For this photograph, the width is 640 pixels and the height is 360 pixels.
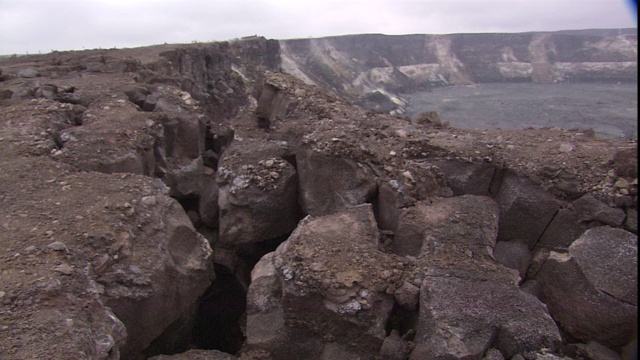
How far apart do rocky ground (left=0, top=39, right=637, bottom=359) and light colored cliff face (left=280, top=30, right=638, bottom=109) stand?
33.1 m

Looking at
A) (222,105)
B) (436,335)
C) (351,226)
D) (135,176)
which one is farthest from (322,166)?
(222,105)

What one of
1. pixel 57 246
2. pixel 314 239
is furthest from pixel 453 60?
pixel 57 246

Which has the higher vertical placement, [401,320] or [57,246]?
[57,246]

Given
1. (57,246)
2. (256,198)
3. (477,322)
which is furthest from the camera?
(256,198)

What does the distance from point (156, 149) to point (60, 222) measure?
3.03m

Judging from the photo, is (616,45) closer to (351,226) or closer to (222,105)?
(222,105)

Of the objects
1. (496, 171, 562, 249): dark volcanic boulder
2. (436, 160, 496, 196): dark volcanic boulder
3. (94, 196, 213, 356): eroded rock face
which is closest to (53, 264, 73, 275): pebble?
(94, 196, 213, 356): eroded rock face

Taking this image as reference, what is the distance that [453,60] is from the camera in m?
59.0

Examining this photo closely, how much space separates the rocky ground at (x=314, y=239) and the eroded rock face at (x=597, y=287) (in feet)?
0.06

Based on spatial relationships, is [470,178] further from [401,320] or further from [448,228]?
[401,320]

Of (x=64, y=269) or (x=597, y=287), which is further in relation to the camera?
(x=597, y=287)

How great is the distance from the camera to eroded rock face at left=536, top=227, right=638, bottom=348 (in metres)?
4.23

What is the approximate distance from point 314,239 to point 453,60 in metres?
59.5

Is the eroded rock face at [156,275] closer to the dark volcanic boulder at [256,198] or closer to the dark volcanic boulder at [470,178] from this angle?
the dark volcanic boulder at [256,198]
